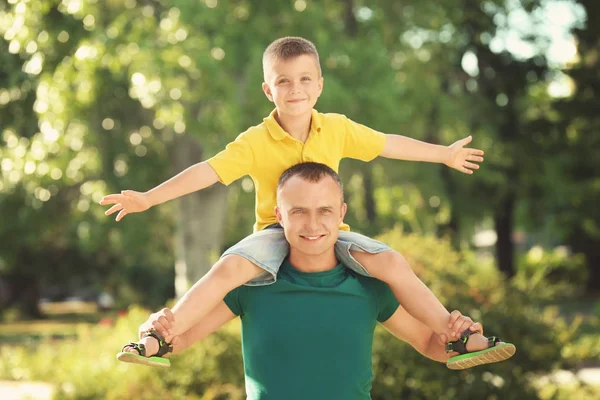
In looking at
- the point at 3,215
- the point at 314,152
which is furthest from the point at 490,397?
the point at 3,215

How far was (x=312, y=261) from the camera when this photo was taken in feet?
12.5

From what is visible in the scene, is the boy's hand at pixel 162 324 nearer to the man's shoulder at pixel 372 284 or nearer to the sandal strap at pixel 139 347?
the sandal strap at pixel 139 347

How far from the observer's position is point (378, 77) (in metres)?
17.8

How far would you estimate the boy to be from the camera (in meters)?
3.78

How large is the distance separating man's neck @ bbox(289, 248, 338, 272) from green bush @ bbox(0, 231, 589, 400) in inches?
197

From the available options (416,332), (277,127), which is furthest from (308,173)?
(416,332)

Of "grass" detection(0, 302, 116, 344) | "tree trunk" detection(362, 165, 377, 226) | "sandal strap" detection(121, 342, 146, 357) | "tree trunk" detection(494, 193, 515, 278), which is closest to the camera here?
"sandal strap" detection(121, 342, 146, 357)

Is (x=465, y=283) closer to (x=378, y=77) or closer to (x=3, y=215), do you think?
(x=378, y=77)

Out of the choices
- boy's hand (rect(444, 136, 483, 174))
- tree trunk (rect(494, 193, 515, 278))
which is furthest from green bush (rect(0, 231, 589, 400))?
tree trunk (rect(494, 193, 515, 278))

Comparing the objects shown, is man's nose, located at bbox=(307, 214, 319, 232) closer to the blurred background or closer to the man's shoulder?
the man's shoulder

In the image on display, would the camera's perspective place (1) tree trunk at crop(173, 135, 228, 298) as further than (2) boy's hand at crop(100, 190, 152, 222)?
Yes

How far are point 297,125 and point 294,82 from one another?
26 cm

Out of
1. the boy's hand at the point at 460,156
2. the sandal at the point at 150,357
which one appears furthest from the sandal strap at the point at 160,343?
the boy's hand at the point at 460,156

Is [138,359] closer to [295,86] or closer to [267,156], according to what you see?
[267,156]
